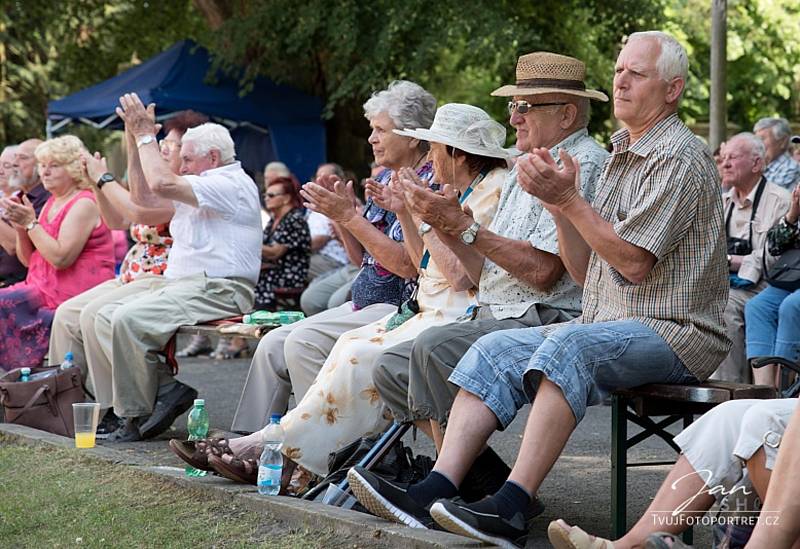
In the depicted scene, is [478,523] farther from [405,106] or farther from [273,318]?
[273,318]

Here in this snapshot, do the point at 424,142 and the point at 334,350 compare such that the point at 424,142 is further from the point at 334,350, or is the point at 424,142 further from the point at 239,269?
the point at 239,269

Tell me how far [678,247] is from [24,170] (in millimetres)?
5767

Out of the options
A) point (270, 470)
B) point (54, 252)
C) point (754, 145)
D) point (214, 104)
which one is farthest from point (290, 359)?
point (214, 104)

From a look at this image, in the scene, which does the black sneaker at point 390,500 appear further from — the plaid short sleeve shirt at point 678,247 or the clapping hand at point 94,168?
the clapping hand at point 94,168

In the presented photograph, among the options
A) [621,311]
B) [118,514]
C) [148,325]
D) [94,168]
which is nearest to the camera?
[621,311]

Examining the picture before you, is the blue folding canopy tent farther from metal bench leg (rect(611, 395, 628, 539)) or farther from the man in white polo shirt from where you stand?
metal bench leg (rect(611, 395, 628, 539))

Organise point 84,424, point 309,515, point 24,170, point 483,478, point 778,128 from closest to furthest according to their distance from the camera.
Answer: point 309,515 < point 483,478 < point 84,424 < point 24,170 < point 778,128

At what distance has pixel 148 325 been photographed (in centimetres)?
696

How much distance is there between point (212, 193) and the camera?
22.5ft

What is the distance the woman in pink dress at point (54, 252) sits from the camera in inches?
305

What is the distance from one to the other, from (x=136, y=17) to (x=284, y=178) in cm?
808

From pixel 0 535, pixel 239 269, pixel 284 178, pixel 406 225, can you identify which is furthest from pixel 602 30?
pixel 0 535

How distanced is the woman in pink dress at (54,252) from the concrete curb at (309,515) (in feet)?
6.04

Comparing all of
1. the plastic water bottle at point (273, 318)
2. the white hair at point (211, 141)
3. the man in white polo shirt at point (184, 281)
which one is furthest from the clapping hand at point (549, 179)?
the white hair at point (211, 141)
